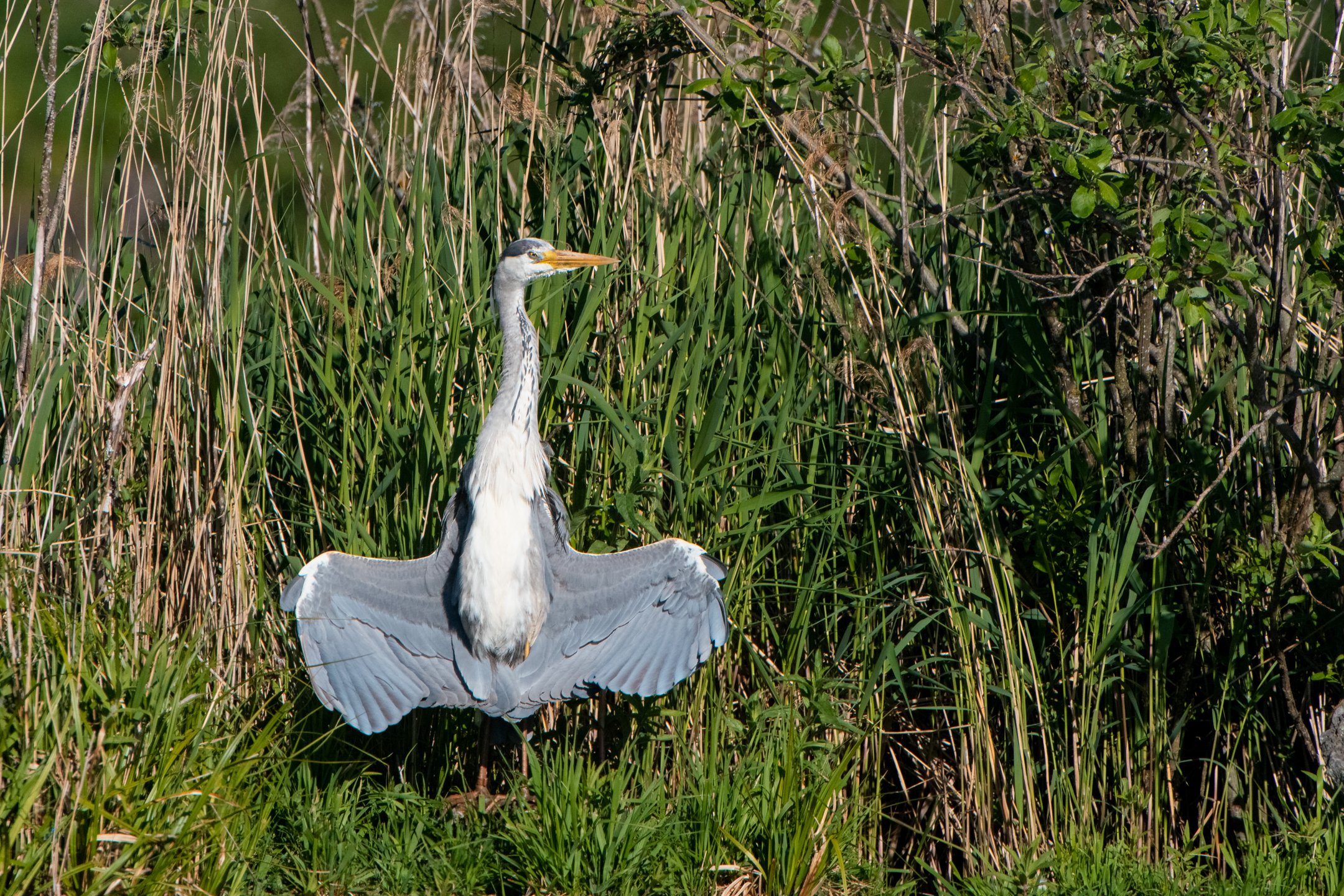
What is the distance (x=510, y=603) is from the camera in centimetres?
320

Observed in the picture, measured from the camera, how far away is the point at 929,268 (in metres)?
3.69

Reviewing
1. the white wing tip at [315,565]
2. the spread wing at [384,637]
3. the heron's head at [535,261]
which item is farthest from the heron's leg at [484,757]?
the heron's head at [535,261]

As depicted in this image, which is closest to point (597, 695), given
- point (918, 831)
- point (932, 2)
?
point (918, 831)

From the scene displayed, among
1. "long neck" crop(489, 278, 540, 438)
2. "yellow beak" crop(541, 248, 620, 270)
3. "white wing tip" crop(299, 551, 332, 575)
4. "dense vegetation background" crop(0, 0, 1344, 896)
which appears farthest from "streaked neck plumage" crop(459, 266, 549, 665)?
"white wing tip" crop(299, 551, 332, 575)

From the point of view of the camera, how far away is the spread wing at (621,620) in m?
3.10

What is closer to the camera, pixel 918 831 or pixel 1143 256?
pixel 1143 256

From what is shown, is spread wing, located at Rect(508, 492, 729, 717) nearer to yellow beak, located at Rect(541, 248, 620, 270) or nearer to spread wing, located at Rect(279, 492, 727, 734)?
spread wing, located at Rect(279, 492, 727, 734)

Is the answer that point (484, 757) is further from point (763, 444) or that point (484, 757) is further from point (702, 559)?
point (763, 444)

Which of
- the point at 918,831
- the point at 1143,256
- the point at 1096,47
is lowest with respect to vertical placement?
the point at 918,831

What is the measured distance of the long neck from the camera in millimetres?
3201

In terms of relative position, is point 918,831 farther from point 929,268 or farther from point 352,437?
point 352,437

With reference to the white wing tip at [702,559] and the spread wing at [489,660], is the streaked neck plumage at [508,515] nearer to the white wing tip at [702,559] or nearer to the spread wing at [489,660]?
the spread wing at [489,660]

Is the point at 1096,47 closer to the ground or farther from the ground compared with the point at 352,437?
farther from the ground

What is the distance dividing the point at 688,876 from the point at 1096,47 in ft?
7.68
